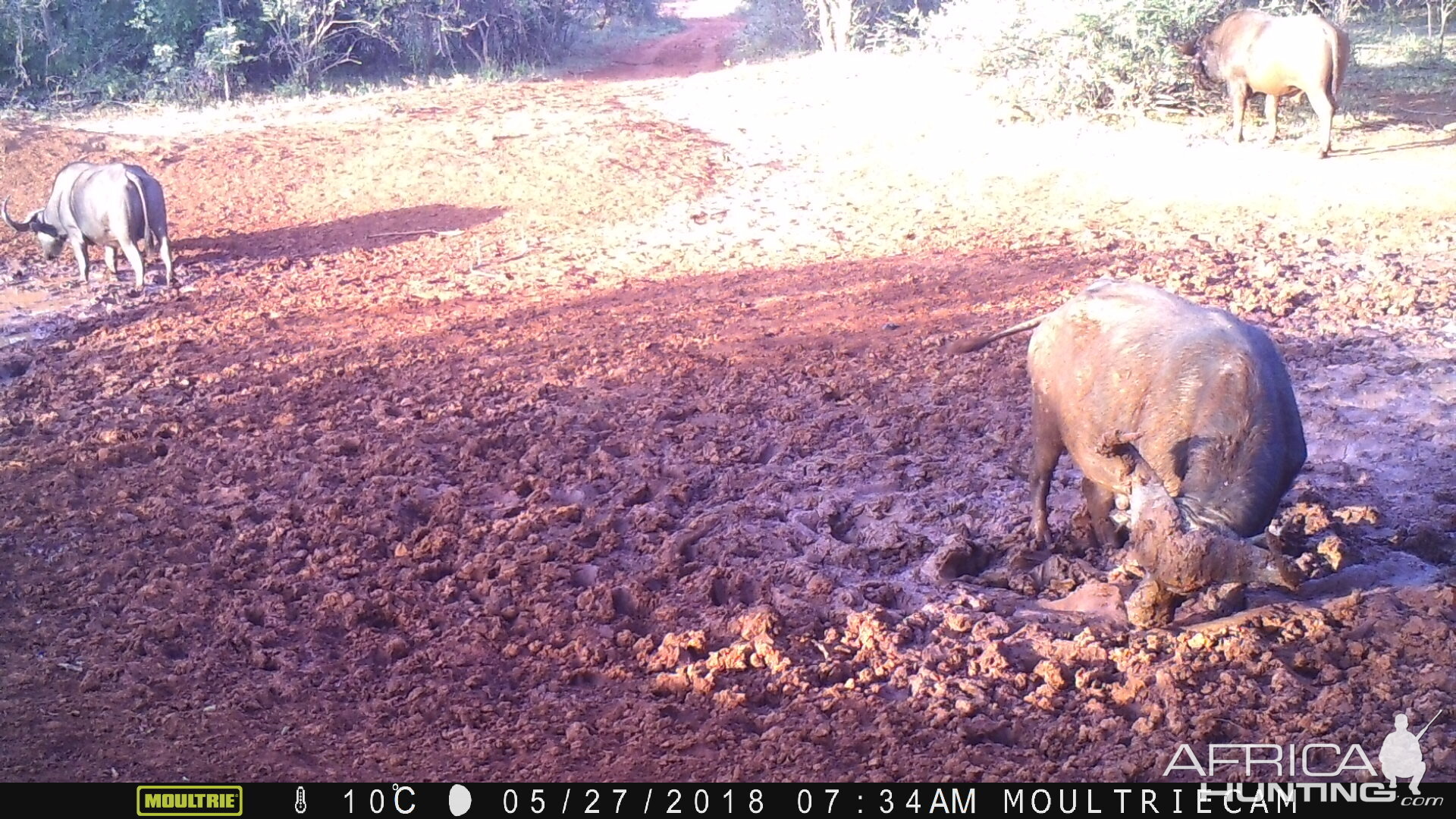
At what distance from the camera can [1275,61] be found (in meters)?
11.7

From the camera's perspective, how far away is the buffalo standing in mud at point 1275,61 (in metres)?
11.2

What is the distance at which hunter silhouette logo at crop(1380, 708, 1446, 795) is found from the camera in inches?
123

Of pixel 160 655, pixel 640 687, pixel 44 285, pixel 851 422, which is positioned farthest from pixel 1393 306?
pixel 44 285

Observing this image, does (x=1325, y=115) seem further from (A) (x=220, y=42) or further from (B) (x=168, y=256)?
(A) (x=220, y=42)

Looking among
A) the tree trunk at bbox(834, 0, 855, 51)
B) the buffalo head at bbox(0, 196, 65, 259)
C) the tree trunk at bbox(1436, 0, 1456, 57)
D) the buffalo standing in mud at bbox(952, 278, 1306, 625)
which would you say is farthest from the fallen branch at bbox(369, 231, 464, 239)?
the tree trunk at bbox(1436, 0, 1456, 57)

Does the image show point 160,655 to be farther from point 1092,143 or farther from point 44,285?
point 1092,143

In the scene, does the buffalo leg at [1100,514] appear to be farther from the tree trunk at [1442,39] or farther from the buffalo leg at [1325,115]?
the tree trunk at [1442,39]

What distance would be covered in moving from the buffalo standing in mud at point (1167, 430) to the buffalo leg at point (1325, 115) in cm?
766

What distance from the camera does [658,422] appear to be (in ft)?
23.2

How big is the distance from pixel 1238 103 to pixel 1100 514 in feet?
29.5

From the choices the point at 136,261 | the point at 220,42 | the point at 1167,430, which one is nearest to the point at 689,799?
the point at 1167,430

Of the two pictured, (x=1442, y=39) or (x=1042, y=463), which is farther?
(x=1442, y=39)

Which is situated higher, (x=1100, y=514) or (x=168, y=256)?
(x=168, y=256)

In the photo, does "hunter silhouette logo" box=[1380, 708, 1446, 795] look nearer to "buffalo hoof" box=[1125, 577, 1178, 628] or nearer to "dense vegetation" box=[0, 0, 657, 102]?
"buffalo hoof" box=[1125, 577, 1178, 628]
